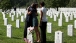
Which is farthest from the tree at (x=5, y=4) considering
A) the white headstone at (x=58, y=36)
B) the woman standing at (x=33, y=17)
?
the white headstone at (x=58, y=36)

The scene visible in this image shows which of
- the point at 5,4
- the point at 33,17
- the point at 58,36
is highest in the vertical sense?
the point at 5,4

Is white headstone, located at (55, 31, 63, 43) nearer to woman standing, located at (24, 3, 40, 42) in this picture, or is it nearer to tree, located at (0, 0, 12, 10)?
woman standing, located at (24, 3, 40, 42)

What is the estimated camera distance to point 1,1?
50.6m

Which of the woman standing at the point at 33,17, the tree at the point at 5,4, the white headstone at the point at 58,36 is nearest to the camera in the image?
the white headstone at the point at 58,36

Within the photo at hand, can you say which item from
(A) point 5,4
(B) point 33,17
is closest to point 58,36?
(B) point 33,17

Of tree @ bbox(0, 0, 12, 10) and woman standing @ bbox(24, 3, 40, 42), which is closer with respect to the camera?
woman standing @ bbox(24, 3, 40, 42)

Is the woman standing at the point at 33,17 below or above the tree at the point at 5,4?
below

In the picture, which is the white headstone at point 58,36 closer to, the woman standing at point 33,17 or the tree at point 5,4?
the woman standing at point 33,17

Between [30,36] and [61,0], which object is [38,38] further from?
[61,0]

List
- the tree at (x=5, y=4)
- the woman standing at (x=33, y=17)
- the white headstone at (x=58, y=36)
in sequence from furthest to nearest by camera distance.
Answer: the tree at (x=5, y=4) < the woman standing at (x=33, y=17) < the white headstone at (x=58, y=36)

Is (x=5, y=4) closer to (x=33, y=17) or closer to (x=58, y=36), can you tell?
(x=33, y=17)

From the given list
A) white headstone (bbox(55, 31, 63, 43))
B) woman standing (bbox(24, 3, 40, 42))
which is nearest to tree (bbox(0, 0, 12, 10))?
woman standing (bbox(24, 3, 40, 42))

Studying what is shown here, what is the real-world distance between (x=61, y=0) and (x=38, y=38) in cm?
4841

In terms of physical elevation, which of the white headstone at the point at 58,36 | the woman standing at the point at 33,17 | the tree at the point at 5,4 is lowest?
the white headstone at the point at 58,36
